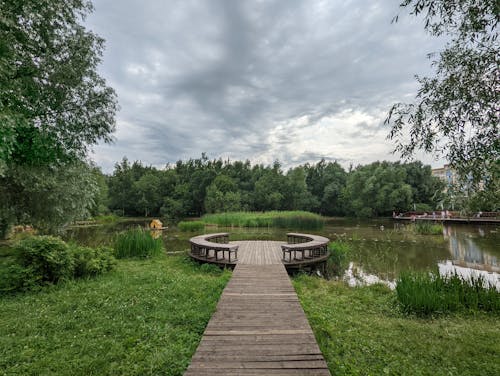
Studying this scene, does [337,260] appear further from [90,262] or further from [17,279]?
[17,279]

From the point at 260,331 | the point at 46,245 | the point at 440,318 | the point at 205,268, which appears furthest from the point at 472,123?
the point at 46,245

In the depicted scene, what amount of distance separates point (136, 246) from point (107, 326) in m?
5.54

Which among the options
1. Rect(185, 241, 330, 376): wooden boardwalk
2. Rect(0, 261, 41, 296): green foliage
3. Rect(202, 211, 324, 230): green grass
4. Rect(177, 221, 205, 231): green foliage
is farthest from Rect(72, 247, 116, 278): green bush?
Rect(202, 211, 324, 230): green grass

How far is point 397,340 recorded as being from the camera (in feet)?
11.0

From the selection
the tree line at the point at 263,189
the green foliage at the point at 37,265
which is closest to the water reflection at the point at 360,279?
the green foliage at the point at 37,265

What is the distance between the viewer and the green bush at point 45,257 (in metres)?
5.09

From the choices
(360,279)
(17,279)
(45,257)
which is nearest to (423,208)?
(360,279)

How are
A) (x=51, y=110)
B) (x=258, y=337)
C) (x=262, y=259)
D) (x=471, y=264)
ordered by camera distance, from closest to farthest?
(x=258, y=337), (x=51, y=110), (x=262, y=259), (x=471, y=264)

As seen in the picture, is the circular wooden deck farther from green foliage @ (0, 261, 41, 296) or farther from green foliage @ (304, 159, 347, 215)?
green foliage @ (304, 159, 347, 215)

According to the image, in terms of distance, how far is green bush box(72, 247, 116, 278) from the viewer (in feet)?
19.4

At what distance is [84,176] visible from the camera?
782cm

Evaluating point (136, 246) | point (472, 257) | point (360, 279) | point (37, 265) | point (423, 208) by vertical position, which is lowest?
point (472, 257)

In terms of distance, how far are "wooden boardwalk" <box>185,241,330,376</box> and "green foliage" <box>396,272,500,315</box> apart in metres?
2.30

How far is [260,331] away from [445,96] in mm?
→ 3875
